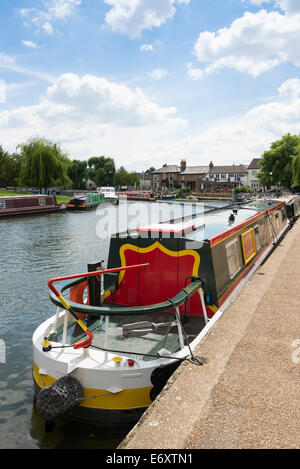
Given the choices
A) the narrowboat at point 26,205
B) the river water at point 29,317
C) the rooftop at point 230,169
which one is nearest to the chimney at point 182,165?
the rooftop at point 230,169

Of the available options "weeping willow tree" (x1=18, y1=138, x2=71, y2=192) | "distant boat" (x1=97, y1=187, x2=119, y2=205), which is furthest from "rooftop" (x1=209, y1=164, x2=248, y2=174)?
"weeping willow tree" (x1=18, y1=138, x2=71, y2=192)

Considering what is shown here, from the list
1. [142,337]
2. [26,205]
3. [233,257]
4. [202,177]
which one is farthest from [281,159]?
[142,337]

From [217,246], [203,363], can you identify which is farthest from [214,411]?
[217,246]

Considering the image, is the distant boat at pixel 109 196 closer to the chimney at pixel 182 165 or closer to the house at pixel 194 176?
the house at pixel 194 176

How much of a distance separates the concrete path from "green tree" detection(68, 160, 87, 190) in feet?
319

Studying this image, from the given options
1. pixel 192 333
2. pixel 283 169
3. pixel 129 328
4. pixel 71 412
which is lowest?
pixel 71 412

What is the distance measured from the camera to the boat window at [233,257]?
7.83 meters

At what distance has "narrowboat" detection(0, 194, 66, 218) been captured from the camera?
3531cm

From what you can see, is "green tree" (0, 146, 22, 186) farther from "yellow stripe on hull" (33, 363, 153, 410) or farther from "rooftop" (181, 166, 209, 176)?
"yellow stripe on hull" (33, 363, 153, 410)

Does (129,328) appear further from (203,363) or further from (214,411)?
(214,411)

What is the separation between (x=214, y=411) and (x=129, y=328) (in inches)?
72.4

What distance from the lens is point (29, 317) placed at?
954 centimetres
